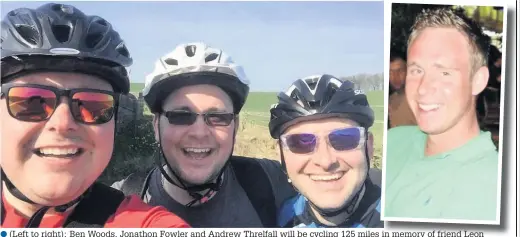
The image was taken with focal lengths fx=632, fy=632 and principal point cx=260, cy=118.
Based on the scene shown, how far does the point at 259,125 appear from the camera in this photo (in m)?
4.55

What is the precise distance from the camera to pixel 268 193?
465 cm

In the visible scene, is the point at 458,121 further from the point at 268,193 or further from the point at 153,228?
the point at 153,228

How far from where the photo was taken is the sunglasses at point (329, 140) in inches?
178

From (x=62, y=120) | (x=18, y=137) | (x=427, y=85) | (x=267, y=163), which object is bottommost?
(x=267, y=163)

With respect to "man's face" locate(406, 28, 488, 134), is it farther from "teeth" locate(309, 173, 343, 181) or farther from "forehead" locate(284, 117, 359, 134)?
"teeth" locate(309, 173, 343, 181)

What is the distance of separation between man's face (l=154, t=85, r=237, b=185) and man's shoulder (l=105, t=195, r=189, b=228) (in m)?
0.29

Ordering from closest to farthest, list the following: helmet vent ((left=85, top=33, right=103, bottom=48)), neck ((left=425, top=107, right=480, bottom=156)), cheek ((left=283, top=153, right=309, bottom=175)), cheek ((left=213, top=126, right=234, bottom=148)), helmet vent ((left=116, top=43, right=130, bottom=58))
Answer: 1. helmet vent ((left=85, top=33, right=103, bottom=48))
2. helmet vent ((left=116, top=43, right=130, bottom=58))
3. cheek ((left=213, top=126, right=234, bottom=148))
4. cheek ((left=283, top=153, right=309, bottom=175))
5. neck ((left=425, top=107, right=480, bottom=156))

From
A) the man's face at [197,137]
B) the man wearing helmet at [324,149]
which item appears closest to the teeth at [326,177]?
the man wearing helmet at [324,149]

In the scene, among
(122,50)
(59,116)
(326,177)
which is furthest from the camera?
(326,177)

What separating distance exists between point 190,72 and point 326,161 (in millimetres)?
1158

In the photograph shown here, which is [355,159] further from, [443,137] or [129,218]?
[129,218]

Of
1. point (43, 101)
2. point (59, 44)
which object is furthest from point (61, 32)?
point (43, 101)

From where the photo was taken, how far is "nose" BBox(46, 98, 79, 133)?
414 cm

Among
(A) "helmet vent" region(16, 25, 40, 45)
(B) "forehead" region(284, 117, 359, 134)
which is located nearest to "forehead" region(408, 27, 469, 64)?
(B) "forehead" region(284, 117, 359, 134)
